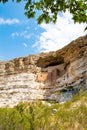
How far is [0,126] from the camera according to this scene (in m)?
17.7

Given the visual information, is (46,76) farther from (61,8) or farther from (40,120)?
(61,8)

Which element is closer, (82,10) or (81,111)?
(82,10)

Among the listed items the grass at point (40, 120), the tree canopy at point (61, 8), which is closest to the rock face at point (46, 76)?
the grass at point (40, 120)

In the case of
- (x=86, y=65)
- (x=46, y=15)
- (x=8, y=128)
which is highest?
(x=86, y=65)

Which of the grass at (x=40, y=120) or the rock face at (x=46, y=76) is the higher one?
the rock face at (x=46, y=76)

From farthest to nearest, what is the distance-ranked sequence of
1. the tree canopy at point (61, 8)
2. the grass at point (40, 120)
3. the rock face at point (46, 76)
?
the rock face at point (46, 76) < the grass at point (40, 120) < the tree canopy at point (61, 8)

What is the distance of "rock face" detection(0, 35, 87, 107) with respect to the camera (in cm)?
4197

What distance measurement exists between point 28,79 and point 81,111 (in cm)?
2632

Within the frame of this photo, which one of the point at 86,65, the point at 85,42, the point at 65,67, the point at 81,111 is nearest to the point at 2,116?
the point at 81,111

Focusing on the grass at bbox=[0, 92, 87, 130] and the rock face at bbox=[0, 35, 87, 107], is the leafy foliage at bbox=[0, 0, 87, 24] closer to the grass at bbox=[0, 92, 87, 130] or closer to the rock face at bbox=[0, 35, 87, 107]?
the grass at bbox=[0, 92, 87, 130]

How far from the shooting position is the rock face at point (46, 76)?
138 feet

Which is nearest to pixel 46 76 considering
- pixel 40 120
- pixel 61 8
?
pixel 40 120

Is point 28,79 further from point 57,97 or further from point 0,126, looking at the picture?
point 0,126

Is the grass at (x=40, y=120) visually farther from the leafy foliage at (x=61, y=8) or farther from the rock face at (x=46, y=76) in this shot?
the rock face at (x=46, y=76)
